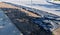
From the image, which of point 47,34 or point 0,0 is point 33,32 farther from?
point 0,0

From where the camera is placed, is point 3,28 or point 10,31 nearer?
point 10,31

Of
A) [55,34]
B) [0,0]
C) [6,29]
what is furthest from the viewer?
[0,0]

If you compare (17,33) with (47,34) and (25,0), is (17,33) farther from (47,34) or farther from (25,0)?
(25,0)

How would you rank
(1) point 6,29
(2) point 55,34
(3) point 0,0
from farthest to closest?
(3) point 0,0 → (1) point 6,29 → (2) point 55,34

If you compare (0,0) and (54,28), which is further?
(0,0)

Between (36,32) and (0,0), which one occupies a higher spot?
(36,32)

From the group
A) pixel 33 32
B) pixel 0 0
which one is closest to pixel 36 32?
pixel 33 32

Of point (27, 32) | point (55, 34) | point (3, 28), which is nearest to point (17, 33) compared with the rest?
point (27, 32)

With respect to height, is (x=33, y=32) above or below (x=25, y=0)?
above
